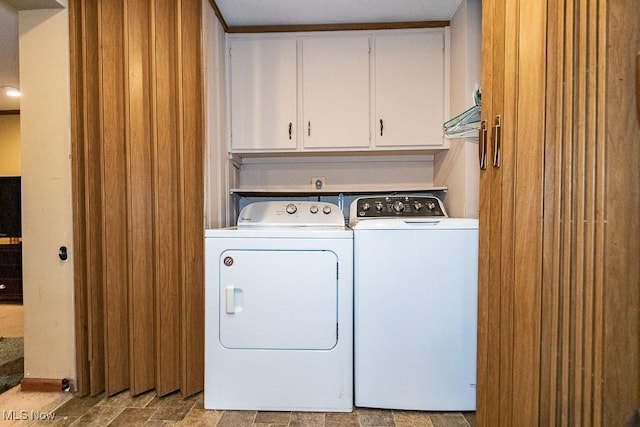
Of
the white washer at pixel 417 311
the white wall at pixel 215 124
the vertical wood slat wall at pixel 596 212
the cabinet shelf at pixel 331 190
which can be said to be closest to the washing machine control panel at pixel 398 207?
the cabinet shelf at pixel 331 190

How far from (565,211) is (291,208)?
1579 mm

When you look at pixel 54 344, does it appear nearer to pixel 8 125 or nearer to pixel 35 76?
pixel 35 76

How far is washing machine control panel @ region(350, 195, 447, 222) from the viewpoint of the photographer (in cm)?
222

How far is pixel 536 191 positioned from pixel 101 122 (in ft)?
6.42

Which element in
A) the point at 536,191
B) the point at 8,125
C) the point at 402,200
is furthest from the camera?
the point at 8,125

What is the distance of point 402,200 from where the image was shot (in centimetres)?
227

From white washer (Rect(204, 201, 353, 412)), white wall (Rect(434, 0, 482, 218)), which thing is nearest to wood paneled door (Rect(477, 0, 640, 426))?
white washer (Rect(204, 201, 353, 412))

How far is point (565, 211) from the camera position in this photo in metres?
0.70

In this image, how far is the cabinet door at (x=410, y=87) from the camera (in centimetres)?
226

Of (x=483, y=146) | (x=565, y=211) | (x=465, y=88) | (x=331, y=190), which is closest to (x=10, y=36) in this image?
(x=331, y=190)

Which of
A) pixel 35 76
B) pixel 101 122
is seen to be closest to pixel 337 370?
pixel 101 122

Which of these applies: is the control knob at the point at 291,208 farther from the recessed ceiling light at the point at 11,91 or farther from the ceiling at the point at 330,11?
the recessed ceiling light at the point at 11,91

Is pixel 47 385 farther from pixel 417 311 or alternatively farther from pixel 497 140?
pixel 497 140

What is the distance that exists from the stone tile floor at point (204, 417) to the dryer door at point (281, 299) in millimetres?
335
